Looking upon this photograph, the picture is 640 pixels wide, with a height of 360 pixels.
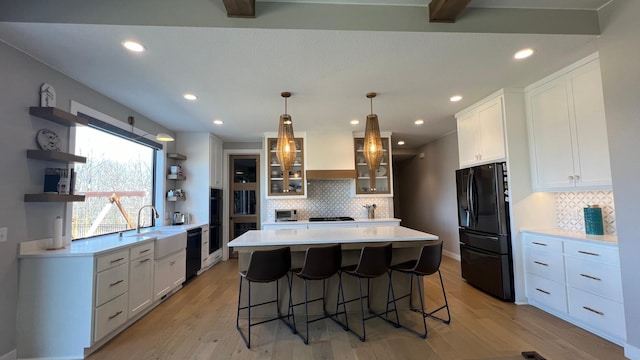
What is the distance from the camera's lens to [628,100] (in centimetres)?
211

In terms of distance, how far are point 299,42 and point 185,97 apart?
74.7 inches

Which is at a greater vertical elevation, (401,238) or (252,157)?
(252,157)

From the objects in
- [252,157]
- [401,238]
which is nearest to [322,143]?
[252,157]

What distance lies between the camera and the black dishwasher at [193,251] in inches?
169

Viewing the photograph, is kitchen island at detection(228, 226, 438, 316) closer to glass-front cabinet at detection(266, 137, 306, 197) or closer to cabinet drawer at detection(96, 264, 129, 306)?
cabinet drawer at detection(96, 264, 129, 306)

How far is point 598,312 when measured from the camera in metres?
2.45

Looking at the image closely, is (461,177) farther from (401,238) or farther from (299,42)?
(299,42)

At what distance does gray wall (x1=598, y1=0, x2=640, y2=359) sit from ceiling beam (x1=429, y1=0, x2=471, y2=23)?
1331 mm

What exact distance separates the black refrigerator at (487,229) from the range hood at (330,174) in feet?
6.19

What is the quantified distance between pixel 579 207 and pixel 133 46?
15.6 feet

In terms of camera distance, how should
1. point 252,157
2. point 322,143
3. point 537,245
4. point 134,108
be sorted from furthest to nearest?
point 252,157 → point 322,143 → point 134,108 → point 537,245

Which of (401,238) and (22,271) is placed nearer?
(22,271)

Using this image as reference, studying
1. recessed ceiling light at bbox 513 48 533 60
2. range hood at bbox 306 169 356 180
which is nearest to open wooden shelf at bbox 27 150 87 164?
range hood at bbox 306 169 356 180

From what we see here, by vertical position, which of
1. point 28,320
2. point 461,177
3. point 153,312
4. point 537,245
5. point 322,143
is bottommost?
point 153,312
